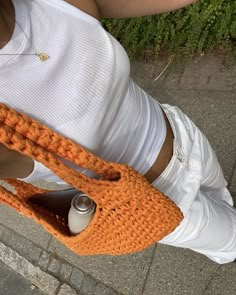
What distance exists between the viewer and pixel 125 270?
2.95 meters

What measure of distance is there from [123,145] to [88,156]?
21cm

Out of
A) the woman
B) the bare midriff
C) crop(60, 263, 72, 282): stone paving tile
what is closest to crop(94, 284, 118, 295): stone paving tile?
crop(60, 263, 72, 282): stone paving tile

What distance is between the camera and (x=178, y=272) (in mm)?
2744

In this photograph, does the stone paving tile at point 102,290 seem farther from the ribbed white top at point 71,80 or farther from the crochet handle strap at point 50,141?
the crochet handle strap at point 50,141

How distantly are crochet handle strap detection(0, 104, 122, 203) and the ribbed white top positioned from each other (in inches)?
1.8

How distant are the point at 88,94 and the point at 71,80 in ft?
0.20

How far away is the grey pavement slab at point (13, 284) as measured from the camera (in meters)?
3.33

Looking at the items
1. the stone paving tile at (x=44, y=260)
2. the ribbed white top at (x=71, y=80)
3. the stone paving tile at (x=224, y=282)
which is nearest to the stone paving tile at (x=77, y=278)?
the stone paving tile at (x=44, y=260)

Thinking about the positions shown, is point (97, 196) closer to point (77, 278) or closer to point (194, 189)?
point (194, 189)

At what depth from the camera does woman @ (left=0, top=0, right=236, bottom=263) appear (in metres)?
1.25

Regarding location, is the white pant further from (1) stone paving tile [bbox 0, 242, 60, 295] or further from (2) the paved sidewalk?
(1) stone paving tile [bbox 0, 242, 60, 295]

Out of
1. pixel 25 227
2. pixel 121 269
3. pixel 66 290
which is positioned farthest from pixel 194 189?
pixel 25 227

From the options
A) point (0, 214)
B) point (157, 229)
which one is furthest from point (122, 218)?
point (0, 214)

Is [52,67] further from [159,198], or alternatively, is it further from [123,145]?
[159,198]
